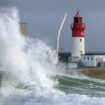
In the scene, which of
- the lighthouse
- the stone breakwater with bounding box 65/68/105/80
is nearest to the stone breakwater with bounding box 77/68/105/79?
the stone breakwater with bounding box 65/68/105/80

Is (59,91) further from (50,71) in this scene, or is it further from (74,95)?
(50,71)

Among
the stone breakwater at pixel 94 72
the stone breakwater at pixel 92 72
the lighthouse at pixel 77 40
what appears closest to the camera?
the stone breakwater at pixel 92 72

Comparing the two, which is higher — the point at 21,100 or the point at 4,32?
the point at 4,32

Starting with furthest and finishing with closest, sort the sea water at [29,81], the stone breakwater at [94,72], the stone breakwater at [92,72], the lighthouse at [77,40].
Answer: the lighthouse at [77,40], the stone breakwater at [94,72], the stone breakwater at [92,72], the sea water at [29,81]

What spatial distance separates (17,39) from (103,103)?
6.32 metres

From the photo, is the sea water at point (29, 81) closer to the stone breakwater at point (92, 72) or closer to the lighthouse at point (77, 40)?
the stone breakwater at point (92, 72)

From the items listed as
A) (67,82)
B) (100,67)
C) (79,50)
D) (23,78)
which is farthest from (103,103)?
(79,50)

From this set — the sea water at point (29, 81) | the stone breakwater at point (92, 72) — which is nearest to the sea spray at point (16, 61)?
the sea water at point (29, 81)

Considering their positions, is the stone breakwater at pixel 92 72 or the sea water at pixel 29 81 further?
the stone breakwater at pixel 92 72

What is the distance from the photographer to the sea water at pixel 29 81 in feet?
107

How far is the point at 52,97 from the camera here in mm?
32812

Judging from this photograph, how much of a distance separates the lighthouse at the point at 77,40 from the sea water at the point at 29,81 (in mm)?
15897

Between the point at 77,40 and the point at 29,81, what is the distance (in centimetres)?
2193

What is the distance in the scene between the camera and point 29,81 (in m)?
35.8
